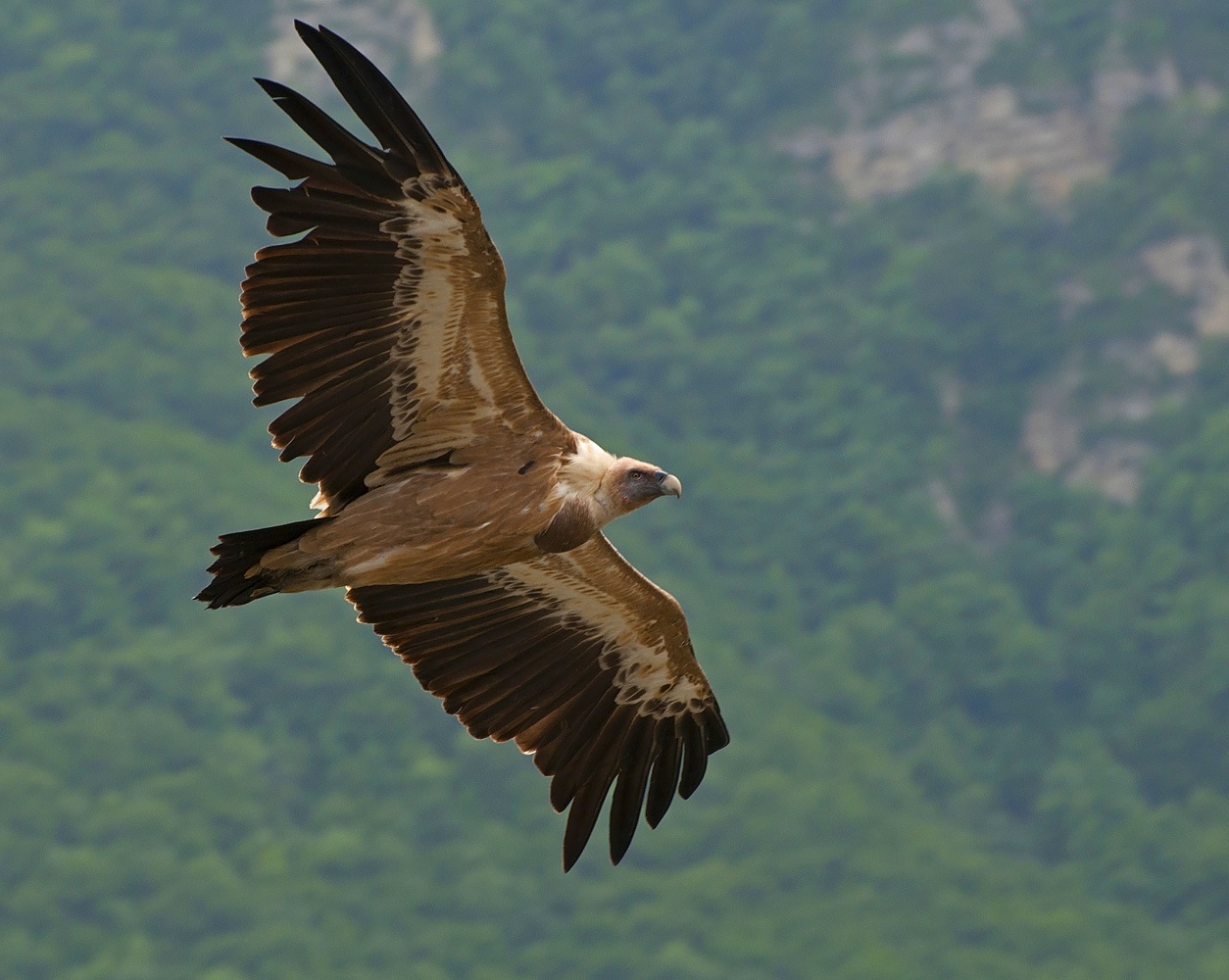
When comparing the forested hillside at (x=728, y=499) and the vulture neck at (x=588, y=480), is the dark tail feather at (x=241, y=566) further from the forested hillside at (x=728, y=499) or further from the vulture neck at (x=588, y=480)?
the forested hillside at (x=728, y=499)

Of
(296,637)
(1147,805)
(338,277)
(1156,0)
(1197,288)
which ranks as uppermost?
(1156,0)

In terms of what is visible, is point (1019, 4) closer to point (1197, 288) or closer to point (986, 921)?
point (1197, 288)

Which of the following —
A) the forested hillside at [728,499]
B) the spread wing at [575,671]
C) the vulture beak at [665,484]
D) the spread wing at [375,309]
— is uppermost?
the forested hillside at [728,499]

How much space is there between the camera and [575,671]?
15820mm

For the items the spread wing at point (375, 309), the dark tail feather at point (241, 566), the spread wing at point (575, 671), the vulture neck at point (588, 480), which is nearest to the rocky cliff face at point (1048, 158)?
the spread wing at point (575, 671)

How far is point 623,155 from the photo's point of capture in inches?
3393

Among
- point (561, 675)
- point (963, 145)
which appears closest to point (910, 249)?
point (963, 145)

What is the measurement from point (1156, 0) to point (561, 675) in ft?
246

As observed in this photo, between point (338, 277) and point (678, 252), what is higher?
point (678, 252)

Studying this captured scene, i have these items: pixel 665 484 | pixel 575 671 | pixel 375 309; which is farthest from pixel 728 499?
pixel 375 309

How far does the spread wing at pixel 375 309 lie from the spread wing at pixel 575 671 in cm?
159

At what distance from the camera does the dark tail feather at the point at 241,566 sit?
43.9 ft

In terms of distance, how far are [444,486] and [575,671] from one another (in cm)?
234

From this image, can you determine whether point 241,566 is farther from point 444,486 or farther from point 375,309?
point 375,309
